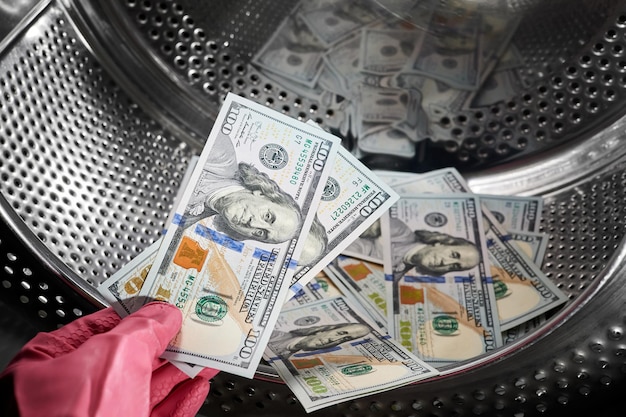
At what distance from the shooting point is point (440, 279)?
1024mm

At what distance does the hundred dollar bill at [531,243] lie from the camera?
1.04 m

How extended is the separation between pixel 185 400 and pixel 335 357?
0.18 m

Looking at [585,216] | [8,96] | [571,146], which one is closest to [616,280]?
[585,216]

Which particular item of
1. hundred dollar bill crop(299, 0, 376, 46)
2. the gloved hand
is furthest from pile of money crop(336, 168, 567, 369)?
the gloved hand

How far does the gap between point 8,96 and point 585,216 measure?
79 cm

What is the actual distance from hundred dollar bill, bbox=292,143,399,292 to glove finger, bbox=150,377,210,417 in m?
0.18

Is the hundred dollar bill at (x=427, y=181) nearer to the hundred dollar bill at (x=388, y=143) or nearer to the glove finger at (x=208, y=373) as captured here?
the hundred dollar bill at (x=388, y=143)

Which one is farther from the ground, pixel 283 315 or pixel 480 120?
pixel 480 120

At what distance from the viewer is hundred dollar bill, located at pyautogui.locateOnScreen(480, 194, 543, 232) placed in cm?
108

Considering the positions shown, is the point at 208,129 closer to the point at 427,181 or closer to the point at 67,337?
the point at 427,181

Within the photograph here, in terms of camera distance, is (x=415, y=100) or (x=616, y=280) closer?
(x=616, y=280)

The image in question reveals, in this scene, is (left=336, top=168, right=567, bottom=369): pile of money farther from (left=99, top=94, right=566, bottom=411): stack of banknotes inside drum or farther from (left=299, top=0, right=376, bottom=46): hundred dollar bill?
(left=299, top=0, right=376, bottom=46): hundred dollar bill

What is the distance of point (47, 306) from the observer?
85cm

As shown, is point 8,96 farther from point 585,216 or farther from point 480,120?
point 585,216
